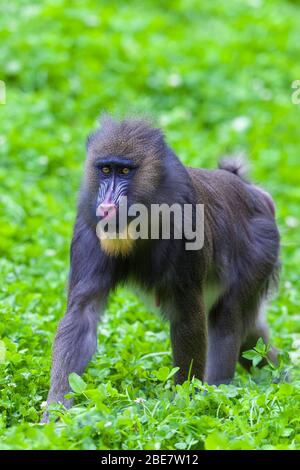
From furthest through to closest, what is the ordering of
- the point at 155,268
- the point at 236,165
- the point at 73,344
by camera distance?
the point at 236,165, the point at 155,268, the point at 73,344

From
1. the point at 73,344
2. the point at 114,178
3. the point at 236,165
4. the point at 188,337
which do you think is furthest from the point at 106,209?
the point at 236,165

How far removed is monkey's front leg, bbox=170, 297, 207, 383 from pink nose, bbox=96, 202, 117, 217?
71 centimetres

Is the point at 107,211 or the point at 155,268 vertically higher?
the point at 107,211

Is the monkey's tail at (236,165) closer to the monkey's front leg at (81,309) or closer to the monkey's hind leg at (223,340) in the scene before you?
the monkey's hind leg at (223,340)

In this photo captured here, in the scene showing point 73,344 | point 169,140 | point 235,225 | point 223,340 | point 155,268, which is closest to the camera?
point 73,344

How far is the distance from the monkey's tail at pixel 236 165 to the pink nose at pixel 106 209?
5.86ft

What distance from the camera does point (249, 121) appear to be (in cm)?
1098

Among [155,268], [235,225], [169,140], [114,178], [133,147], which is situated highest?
[169,140]

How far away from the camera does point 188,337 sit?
5250 mm

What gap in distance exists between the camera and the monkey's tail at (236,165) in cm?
646

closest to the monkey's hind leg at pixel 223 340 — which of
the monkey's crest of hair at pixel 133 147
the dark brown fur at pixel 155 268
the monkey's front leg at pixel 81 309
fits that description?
the dark brown fur at pixel 155 268

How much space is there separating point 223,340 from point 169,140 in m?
4.46

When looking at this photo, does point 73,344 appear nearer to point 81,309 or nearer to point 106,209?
point 81,309
